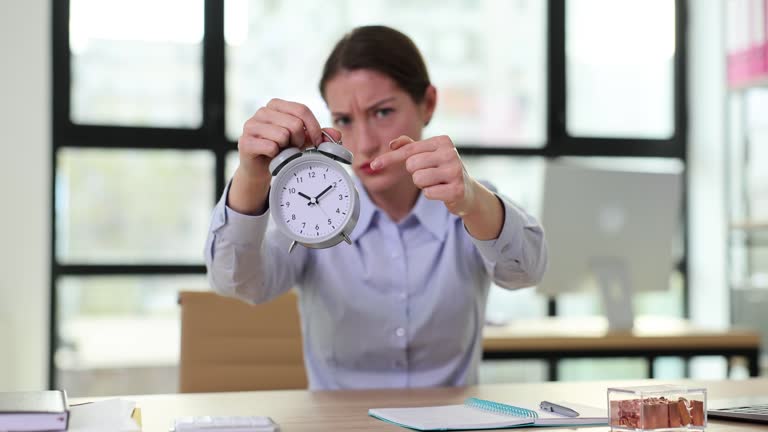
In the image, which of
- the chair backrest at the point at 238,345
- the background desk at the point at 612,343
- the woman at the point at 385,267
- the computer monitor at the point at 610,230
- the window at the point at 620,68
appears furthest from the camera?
the window at the point at 620,68

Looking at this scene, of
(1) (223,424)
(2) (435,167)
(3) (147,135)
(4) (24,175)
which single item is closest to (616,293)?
(2) (435,167)

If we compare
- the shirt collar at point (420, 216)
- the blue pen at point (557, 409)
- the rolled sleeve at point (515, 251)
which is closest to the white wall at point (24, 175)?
the shirt collar at point (420, 216)

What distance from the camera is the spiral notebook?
4.54 feet

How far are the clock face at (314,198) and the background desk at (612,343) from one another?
1.63m

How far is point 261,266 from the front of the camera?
6.06 ft

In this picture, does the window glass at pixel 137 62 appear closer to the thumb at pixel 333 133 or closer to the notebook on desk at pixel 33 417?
the thumb at pixel 333 133

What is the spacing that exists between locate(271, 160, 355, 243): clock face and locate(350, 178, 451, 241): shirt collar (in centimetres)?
58

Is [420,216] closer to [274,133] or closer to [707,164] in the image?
[274,133]

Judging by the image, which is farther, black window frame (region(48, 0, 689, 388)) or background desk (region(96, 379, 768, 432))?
black window frame (region(48, 0, 689, 388))

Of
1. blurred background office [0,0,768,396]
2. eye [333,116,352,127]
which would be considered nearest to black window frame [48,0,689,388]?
blurred background office [0,0,768,396]

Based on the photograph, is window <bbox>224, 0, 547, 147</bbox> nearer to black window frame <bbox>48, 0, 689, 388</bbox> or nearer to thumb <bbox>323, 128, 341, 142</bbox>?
black window frame <bbox>48, 0, 689, 388</bbox>

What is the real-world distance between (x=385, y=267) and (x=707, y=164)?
11.2 ft

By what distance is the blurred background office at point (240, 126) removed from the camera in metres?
4.23

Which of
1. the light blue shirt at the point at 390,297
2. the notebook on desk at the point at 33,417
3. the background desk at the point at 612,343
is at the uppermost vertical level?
the light blue shirt at the point at 390,297
